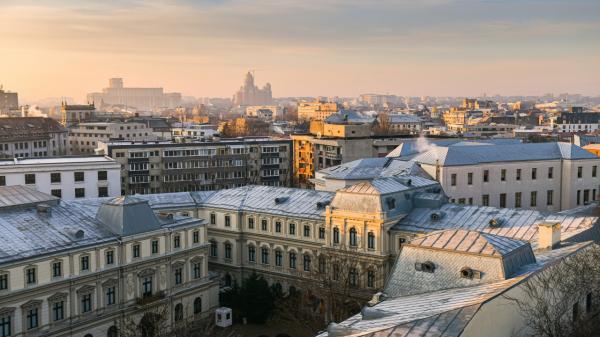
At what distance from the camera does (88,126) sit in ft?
538

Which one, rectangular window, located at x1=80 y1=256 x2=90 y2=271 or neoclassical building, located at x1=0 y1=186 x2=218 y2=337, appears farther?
rectangular window, located at x1=80 y1=256 x2=90 y2=271

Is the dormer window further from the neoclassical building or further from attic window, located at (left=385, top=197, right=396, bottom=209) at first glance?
the neoclassical building

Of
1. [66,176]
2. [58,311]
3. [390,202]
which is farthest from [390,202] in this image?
[66,176]

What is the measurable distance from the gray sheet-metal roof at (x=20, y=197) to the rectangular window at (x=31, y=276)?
313 inches

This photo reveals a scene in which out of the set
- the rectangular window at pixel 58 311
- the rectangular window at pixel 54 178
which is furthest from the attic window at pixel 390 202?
the rectangular window at pixel 54 178

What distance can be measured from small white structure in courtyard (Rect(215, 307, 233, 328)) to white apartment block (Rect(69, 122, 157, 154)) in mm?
96398

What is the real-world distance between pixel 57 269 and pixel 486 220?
3789 centimetres

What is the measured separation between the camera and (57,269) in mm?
53750

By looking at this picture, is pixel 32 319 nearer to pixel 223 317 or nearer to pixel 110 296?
pixel 110 296

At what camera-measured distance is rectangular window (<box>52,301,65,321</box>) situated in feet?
175

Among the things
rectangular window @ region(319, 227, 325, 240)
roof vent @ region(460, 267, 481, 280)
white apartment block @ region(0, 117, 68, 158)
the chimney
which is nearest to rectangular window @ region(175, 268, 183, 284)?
rectangular window @ region(319, 227, 325, 240)

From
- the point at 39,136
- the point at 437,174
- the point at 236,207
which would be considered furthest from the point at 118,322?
the point at 39,136

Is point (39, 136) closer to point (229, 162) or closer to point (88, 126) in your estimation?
point (88, 126)

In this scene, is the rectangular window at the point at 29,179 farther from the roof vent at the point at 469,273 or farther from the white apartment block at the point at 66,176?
the roof vent at the point at 469,273
